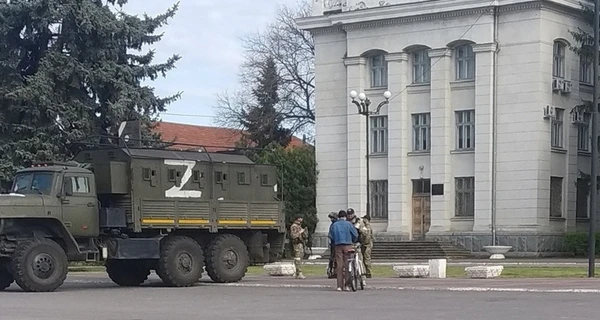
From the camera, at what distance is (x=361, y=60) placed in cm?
5722

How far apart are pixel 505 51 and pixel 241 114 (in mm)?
26093

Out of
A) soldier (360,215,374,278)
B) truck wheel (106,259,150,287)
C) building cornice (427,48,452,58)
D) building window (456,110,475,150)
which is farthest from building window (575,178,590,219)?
truck wheel (106,259,150,287)

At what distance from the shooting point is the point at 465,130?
5438cm

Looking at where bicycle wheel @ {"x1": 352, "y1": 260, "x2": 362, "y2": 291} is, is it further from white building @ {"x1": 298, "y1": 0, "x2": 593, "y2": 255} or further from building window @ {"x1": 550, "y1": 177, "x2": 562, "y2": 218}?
building window @ {"x1": 550, "y1": 177, "x2": 562, "y2": 218}

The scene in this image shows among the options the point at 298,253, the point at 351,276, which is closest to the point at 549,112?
the point at 298,253

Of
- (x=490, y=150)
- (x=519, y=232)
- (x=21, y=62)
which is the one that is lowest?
(x=519, y=232)

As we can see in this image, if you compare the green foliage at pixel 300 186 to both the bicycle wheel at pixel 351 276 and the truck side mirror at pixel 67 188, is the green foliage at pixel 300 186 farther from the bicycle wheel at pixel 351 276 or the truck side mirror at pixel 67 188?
the bicycle wheel at pixel 351 276

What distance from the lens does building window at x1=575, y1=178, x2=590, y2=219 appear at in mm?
55312

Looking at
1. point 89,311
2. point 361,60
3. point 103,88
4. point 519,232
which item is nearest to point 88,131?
point 103,88

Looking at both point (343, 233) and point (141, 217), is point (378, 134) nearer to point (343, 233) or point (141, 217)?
point (141, 217)

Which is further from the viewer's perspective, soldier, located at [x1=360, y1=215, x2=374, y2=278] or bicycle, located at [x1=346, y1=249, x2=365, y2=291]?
soldier, located at [x1=360, y1=215, x2=374, y2=278]

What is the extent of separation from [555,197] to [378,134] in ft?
31.0

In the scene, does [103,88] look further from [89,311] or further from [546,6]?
[89,311]

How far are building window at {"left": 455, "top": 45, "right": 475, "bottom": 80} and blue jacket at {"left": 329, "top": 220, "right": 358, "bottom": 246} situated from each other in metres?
29.5
